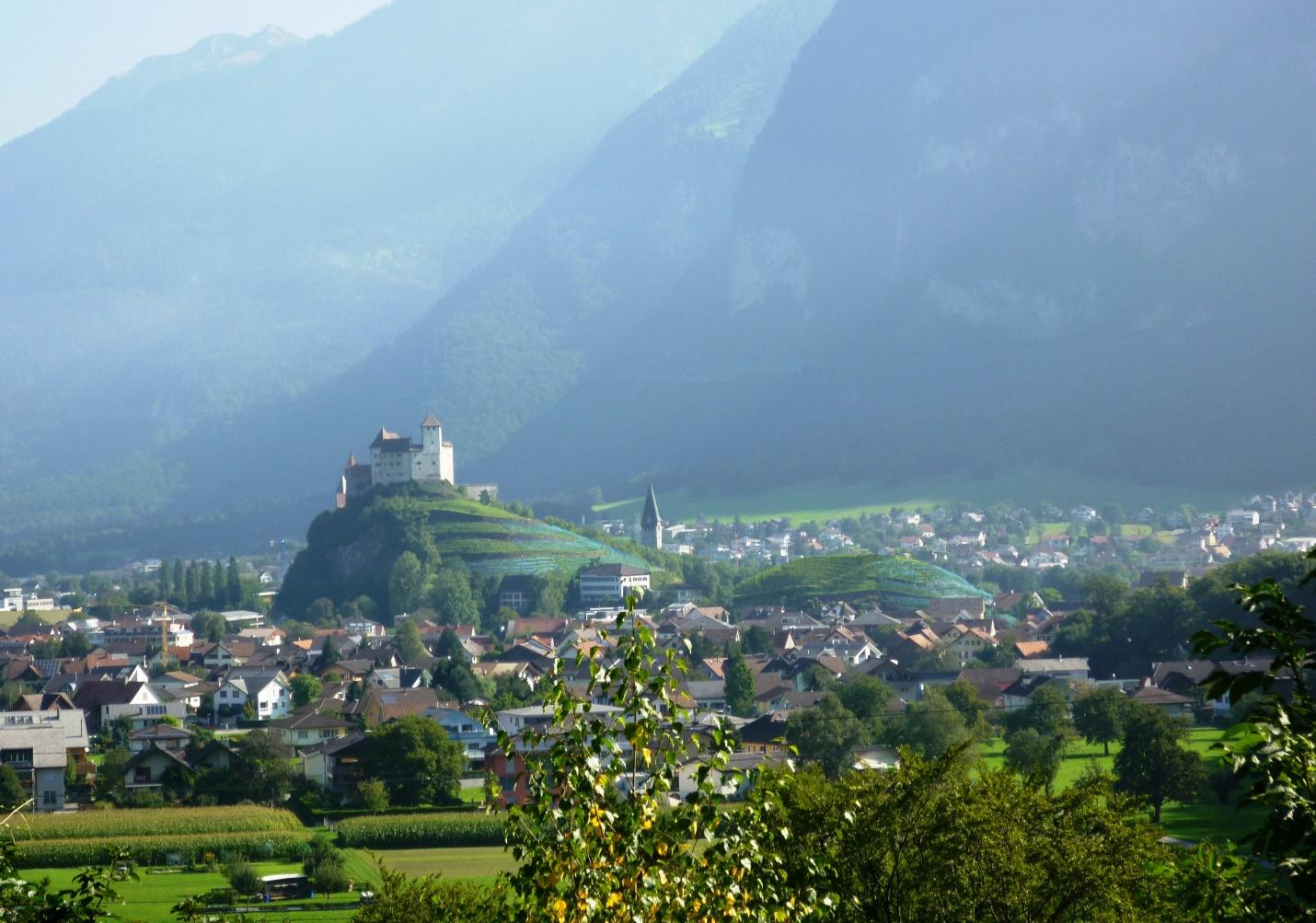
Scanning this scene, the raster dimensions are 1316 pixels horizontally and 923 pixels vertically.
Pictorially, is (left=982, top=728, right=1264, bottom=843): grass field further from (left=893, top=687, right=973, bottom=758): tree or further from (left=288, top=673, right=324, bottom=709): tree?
(left=288, top=673, right=324, bottom=709): tree

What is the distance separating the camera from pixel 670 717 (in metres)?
10.4

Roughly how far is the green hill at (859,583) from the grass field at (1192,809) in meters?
64.0

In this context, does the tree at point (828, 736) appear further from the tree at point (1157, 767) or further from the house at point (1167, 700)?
the house at point (1167, 700)

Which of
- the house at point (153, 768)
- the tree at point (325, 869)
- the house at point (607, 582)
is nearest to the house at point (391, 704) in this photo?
the house at point (153, 768)

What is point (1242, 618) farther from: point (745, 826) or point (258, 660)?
point (745, 826)

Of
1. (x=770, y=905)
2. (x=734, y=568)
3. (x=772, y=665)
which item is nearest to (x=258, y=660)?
(x=772, y=665)

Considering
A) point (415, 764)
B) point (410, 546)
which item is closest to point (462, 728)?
point (415, 764)

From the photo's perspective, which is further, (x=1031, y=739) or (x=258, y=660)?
(x=258, y=660)

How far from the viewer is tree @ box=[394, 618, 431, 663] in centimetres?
8991

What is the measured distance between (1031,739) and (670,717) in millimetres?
39325

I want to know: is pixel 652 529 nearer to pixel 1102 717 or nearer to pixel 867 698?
pixel 867 698

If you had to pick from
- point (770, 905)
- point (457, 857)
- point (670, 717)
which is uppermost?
point (670, 717)

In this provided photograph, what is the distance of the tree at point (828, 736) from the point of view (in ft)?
160

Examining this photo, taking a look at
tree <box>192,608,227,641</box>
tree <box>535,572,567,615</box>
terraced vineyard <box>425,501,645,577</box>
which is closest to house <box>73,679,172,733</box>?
tree <box>192,608,227,641</box>
